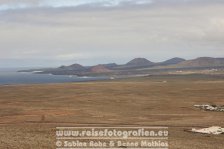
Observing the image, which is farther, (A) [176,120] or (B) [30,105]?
(B) [30,105]

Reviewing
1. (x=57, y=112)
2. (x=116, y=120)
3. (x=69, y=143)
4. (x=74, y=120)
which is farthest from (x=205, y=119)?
(x=69, y=143)

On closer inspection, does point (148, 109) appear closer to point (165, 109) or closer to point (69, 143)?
point (165, 109)

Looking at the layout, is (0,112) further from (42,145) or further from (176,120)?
(42,145)

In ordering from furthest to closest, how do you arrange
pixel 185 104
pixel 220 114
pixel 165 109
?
pixel 185 104 → pixel 165 109 → pixel 220 114

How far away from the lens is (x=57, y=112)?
204ft

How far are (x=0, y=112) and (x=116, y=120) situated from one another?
19.6 metres

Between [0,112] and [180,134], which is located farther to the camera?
[0,112]

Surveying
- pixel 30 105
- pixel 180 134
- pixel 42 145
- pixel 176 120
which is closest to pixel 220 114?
pixel 176 120

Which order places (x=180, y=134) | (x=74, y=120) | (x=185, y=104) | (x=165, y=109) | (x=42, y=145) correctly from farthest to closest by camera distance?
(x=185, y=104)
(x=165, y=109)
(x=74, y=120)
(x=180, y=134)
(x=42, y=145)

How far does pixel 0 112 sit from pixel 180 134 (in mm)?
31871

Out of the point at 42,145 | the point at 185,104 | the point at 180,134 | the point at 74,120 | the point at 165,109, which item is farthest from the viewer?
the point at 185,104

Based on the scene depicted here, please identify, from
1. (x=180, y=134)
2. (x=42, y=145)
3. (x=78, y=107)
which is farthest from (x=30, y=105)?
(x=42, y=145)

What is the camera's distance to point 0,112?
62.7m

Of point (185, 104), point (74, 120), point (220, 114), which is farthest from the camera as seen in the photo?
point (185, 104)
